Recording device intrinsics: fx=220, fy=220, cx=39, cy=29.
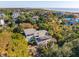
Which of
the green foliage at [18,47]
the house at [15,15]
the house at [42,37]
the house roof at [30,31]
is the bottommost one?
the green foliage at [18,47]

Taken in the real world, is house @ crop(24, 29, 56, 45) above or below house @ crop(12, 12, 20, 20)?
below

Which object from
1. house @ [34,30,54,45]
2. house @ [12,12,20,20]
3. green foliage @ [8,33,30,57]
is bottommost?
green foliage @ [8,33,30,57]

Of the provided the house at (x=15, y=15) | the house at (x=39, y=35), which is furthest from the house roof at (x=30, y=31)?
the house at (x=15, y=15)

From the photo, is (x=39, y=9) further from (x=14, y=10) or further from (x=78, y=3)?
(x=78, y=3)

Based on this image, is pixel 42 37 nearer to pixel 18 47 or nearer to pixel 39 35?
pixel 39 35

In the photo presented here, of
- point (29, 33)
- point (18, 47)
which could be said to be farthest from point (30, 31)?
point (18, 47)

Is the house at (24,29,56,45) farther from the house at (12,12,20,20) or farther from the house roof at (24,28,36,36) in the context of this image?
the house at (12,12,20,20)

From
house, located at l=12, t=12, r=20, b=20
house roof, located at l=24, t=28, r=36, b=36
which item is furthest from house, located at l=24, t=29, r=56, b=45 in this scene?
house, located at l=12, t=12, r=20, b=20

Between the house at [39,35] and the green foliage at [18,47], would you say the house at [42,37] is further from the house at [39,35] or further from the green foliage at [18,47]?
the green foliage at [18,47]

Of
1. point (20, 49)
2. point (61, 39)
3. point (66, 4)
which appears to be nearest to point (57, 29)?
point (61, 39)
